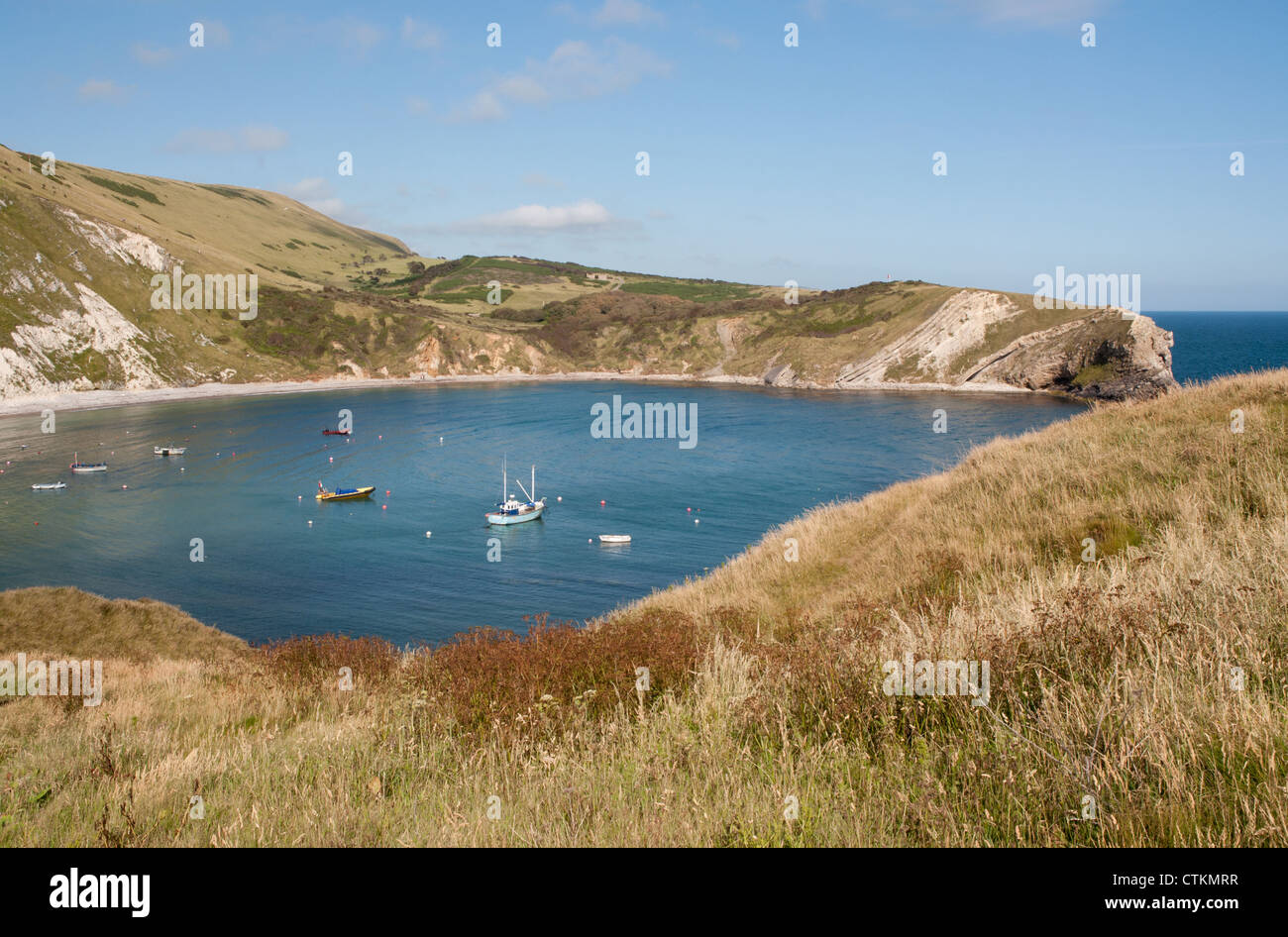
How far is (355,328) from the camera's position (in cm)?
13650

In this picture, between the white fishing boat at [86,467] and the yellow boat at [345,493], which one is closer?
the yellow boat at [345,493]

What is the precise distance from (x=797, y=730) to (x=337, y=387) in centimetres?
12902

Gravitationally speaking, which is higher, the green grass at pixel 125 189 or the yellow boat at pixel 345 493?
the green grass at pixel 125 189

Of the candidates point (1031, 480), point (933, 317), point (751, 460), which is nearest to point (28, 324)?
point (751, 460)

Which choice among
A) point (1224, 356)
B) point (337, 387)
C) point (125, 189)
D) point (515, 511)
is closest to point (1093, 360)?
point (1224, 356)

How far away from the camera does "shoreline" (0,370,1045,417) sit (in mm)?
91812

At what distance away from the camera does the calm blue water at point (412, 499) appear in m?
→ 37.0

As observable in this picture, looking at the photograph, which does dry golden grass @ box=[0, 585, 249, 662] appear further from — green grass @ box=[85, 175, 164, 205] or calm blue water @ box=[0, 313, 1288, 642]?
green grass @ box=[85, 175, 164, 205]

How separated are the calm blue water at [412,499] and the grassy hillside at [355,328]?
508 inches

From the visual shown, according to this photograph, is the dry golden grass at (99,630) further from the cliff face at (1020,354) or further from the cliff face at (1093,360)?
the cliff face at (1020,354)

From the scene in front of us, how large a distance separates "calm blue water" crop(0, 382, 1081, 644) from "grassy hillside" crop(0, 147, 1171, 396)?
42.3 feet

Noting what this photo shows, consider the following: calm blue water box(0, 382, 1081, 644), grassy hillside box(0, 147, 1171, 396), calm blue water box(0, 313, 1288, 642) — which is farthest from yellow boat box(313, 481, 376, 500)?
grassy hillside box(0, 147, 1171, 396)

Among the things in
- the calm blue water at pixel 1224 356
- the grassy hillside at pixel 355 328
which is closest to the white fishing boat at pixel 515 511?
the grassy hillside at pixel 355 328
